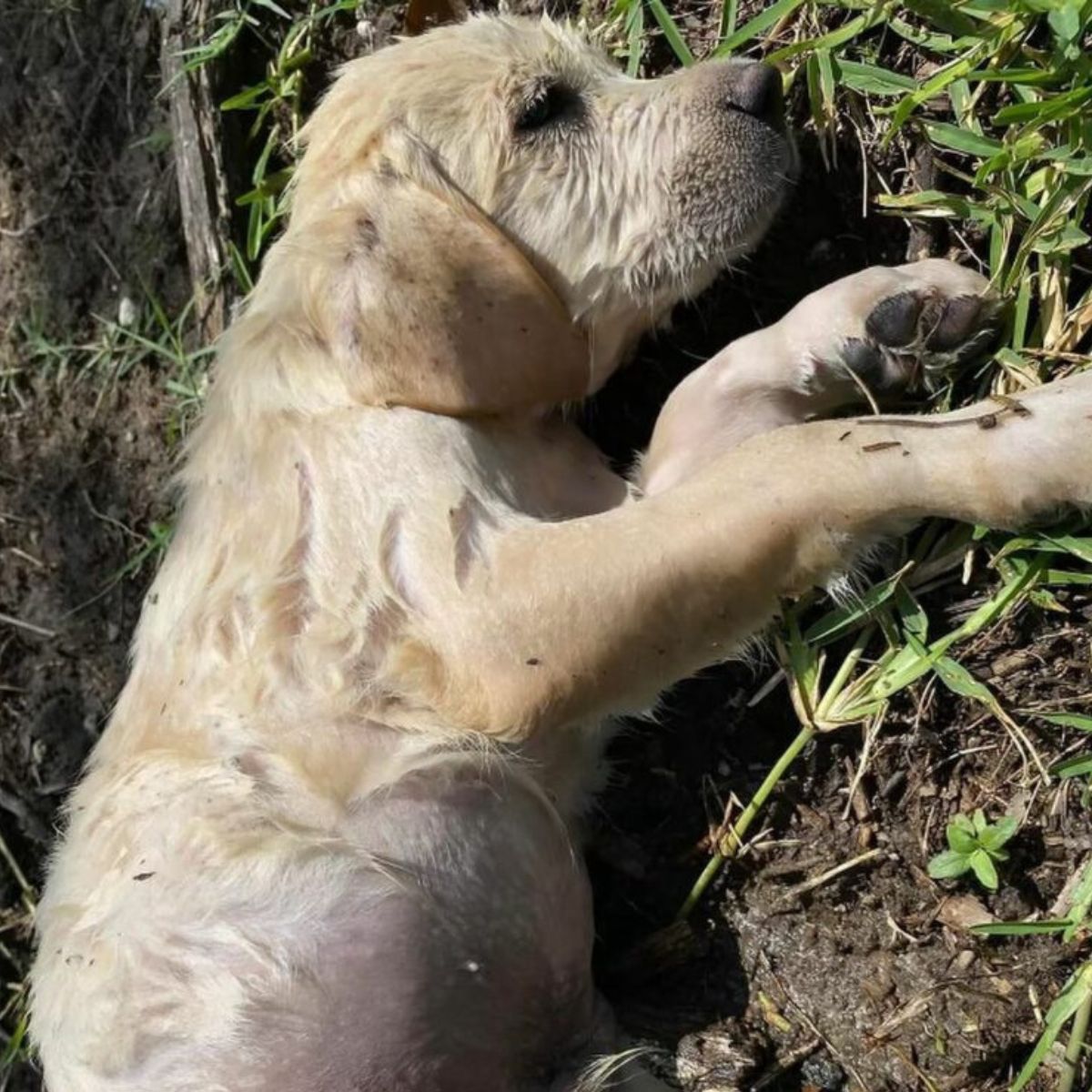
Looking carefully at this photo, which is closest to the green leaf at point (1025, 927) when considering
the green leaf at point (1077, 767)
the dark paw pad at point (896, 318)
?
the green leaf at point (1077, 767)

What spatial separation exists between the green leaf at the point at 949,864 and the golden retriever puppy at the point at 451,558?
31.6 inches

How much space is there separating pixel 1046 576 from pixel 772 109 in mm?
1443

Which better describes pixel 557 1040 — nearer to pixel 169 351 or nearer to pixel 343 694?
pixel 343 694

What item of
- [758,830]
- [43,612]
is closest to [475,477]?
[758,830]

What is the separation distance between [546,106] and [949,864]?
2.26 meters

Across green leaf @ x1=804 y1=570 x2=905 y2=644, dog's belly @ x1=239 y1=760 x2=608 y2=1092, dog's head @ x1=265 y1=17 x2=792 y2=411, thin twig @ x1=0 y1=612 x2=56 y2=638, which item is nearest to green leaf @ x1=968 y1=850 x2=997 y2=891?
green leaf @ x1=804 y1=570 x2=905 y2=644

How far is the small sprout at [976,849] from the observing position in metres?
3.20

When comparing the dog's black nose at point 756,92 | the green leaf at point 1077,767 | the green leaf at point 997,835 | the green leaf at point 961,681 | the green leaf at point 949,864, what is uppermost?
the dog's black nose at point 756,92

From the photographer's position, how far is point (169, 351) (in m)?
5.03

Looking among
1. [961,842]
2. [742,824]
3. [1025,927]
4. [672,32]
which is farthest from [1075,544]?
[672,32]

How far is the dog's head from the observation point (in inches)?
134

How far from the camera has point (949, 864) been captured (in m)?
3.25

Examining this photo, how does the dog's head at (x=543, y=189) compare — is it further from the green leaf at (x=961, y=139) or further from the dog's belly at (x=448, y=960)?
the dog's belly at (x=448, y=960)

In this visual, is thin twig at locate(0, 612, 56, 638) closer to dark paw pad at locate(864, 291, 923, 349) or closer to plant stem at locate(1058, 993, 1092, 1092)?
dark paw pad at locate(864, 291, 923, 349)
